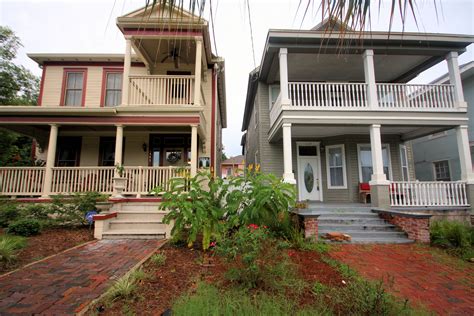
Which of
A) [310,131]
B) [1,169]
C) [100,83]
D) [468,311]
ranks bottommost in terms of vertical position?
[468,311]

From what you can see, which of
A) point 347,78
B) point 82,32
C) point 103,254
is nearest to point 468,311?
point 82,32

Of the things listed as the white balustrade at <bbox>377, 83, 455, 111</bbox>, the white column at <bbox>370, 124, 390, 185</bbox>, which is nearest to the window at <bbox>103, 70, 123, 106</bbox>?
the white column at <bbox>370, 124, 390, 185</bbox>

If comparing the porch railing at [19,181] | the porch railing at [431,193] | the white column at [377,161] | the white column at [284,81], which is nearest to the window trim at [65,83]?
the porch railing at [19,181]

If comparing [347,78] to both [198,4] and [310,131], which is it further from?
[198,4]

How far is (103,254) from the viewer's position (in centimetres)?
448

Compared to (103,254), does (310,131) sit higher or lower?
higher

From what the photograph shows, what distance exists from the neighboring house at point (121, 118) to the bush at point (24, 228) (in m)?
1.92

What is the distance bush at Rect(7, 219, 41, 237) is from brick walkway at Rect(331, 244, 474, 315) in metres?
7.35

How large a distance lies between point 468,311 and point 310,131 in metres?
6.81

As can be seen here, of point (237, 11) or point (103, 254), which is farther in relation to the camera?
point (103, 254)

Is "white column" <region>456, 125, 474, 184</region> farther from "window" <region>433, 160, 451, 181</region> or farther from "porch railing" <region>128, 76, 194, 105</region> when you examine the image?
"porch railing" <region>128, 76, 194, 105</region>

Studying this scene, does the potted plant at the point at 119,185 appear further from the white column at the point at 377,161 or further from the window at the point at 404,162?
the window at the point at 404,162

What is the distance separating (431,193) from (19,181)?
14.2 metres

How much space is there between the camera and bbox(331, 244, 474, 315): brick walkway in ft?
9.75
